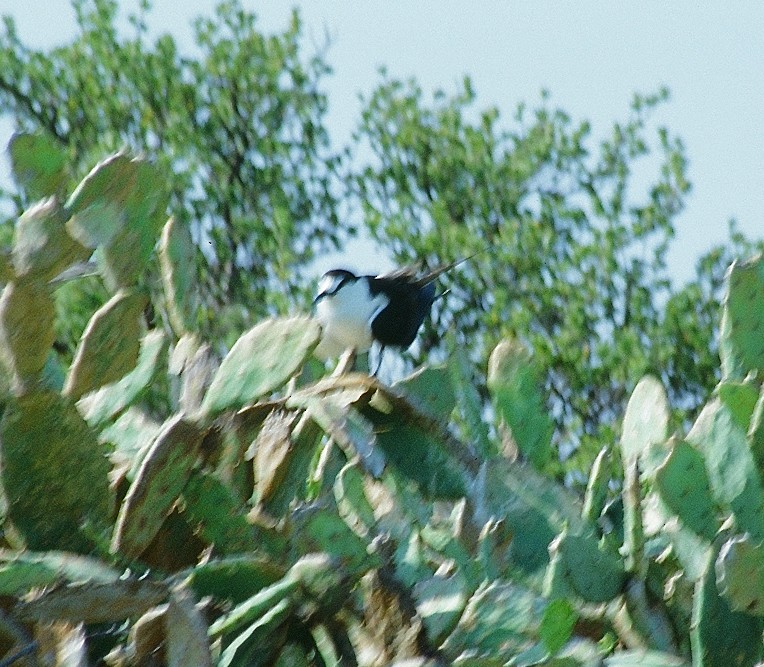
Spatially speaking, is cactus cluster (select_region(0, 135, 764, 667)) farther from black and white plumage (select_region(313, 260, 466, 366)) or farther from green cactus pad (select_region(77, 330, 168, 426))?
black and white plumage (select_region(313, 260, 466, 366))

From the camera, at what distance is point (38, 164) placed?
1180 mm

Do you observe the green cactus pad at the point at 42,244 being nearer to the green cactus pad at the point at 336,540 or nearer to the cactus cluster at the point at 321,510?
the cactus cluster at the point at 321,510

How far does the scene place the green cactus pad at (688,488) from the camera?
1005mm

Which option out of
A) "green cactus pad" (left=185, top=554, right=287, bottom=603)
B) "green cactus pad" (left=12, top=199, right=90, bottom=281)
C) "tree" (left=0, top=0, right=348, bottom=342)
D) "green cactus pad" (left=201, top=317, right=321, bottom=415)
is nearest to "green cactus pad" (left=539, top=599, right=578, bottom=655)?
"green cactus pad" (left=185, top=554, right=287, bottom=603)

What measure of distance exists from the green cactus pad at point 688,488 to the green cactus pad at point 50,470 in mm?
400

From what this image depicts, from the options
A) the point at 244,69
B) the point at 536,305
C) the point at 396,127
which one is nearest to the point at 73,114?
the point at 244,69

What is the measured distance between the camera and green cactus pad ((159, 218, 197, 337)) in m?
1.43

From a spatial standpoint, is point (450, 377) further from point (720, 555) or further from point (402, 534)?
point (720, 555)

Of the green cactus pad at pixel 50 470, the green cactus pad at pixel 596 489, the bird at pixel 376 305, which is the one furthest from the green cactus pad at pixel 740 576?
the bird at pixel 376 305

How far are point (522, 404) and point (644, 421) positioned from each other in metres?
0.11

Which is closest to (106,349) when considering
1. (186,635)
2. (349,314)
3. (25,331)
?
(25,331)

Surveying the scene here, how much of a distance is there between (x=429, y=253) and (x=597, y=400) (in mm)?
1602

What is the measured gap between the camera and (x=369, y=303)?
16.9 ft

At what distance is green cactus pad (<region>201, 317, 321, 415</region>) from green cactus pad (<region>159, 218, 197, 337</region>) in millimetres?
260
